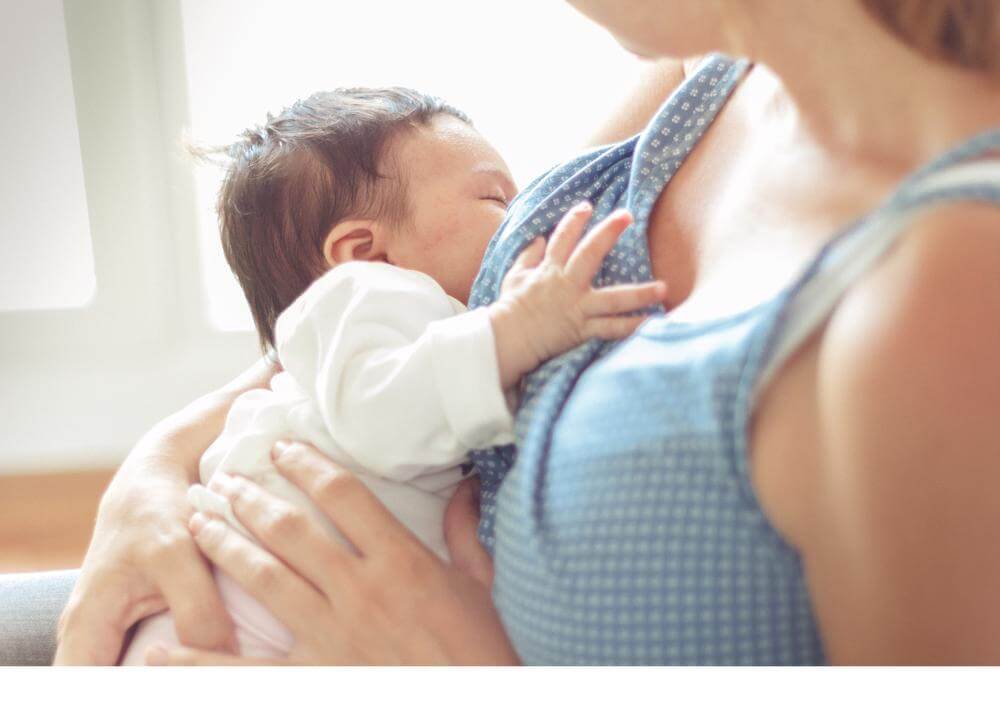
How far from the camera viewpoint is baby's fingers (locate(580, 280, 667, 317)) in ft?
2.11

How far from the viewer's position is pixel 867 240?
0.48 meters

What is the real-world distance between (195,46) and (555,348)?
25.4 inches

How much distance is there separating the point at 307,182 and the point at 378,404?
0.32 meters

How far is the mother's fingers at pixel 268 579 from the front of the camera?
70 centimetres

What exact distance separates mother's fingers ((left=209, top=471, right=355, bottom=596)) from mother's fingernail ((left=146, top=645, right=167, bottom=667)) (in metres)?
0.10

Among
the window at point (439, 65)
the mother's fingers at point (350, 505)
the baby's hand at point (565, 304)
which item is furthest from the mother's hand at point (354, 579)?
the window at point (439, 65)

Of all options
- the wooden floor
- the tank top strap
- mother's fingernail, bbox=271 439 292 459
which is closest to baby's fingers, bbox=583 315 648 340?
the tank top strap

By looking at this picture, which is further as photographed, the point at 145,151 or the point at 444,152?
the point at 145,151

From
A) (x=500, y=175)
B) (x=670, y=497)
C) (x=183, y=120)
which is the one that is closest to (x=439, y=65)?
(x=183, y=120)

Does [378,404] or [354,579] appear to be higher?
[378,404]

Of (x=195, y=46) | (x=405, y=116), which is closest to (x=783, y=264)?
(x=405, y=116)

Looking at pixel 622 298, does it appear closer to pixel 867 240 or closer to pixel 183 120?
pixel 867 240

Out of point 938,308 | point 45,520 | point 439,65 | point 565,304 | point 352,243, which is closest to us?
point 938,308

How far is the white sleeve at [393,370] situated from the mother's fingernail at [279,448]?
44 mm
